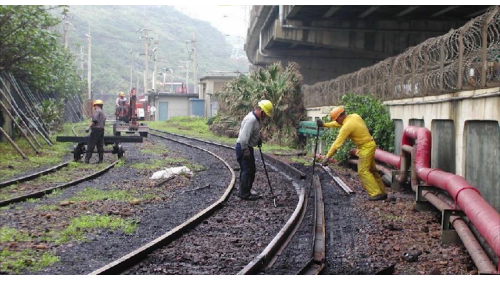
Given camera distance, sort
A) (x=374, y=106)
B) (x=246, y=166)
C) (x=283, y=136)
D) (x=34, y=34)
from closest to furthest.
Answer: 1. (x=246, y=166)
2. (x=374, y=106)
3. (x=34, y=34)
4. (x=283, y=136)

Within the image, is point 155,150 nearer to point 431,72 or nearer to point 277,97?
point 277,97

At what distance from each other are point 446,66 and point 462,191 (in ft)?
13.7

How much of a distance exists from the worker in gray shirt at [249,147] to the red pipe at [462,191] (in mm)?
2771

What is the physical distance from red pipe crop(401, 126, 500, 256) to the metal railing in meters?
1.00

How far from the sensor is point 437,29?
103ft

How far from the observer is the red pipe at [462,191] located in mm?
6559

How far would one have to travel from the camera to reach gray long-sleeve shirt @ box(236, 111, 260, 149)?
11.9 meters

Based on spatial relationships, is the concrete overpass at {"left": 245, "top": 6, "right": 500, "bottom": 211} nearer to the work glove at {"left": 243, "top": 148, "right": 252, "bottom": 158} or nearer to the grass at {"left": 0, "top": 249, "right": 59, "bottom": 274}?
the work glove at {"left": 243, "top": 148, "right": 252, "bottom": 158}

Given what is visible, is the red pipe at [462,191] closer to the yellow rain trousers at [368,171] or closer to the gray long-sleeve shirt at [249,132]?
the yellow rain trousers at [368,171]

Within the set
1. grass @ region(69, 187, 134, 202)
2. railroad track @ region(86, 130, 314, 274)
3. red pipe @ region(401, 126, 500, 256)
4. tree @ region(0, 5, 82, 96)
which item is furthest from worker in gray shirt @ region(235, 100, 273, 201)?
tree @ region(0, 5, 82, 96)

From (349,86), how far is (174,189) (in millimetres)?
10465

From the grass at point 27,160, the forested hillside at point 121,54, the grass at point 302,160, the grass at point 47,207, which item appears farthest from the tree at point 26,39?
the forested hillside at point 121,54

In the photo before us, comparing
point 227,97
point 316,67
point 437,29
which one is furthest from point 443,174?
point 316,67
